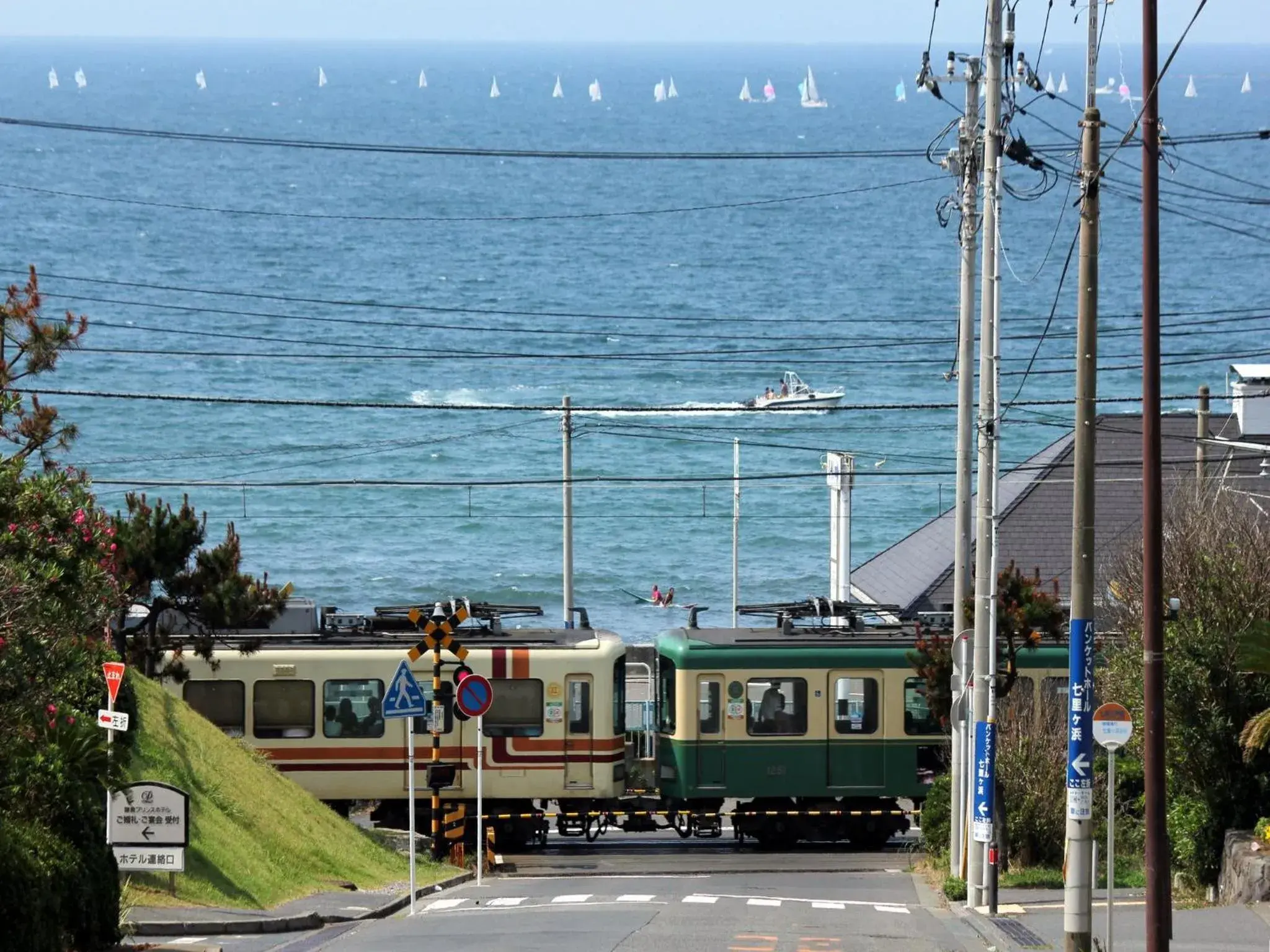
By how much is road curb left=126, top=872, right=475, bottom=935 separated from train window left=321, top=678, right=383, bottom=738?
294 inches

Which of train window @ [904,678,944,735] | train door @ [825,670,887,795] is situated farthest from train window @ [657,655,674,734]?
train window @ [904,678,944,735]

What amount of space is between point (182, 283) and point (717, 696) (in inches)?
3934

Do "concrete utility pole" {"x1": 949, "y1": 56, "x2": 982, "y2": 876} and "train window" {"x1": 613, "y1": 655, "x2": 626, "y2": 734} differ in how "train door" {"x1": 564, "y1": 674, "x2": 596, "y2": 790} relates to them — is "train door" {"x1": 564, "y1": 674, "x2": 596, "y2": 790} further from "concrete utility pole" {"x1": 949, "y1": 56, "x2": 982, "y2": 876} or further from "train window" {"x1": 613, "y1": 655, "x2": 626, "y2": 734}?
"concrete utility pole" {"x1": 949, "y1": 56, "x2": 982, "y2": 876}

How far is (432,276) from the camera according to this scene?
12962 centimetres

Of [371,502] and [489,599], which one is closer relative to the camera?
[489,599]

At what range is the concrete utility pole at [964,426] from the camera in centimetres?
2175

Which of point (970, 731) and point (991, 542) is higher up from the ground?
point (991, 542)

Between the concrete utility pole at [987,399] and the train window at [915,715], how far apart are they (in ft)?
21.8

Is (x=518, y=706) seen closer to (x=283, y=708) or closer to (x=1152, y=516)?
(x=283, y=708)

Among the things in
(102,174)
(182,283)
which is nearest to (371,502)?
(182,283)

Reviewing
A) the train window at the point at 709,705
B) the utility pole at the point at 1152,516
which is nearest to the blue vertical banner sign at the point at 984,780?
the utility pole at the point at 1152,516

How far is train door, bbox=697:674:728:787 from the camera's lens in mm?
27797

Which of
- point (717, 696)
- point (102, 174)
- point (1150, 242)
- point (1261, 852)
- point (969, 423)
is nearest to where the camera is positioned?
point (1150, 242)

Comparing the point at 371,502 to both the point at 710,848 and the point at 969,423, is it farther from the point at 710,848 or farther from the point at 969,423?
the point at 969,423
